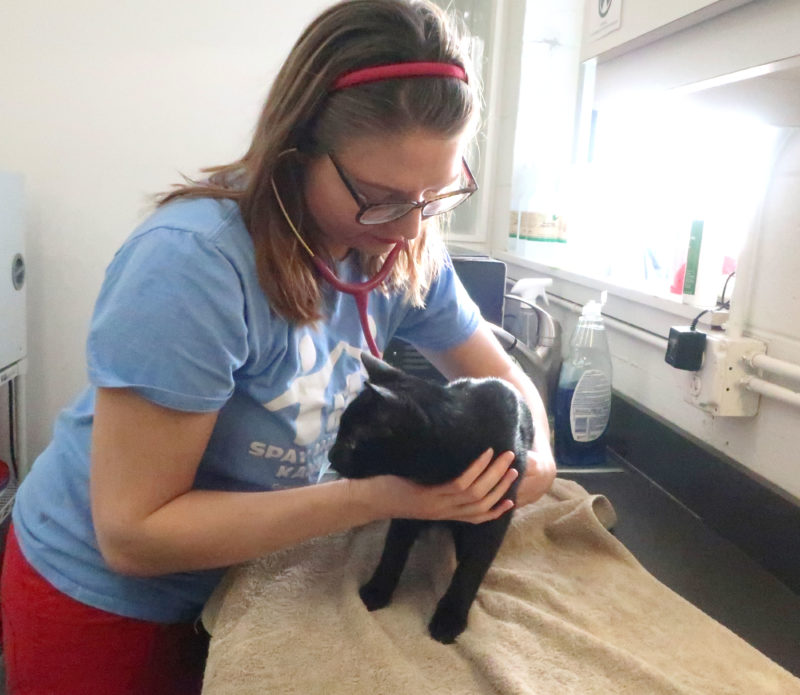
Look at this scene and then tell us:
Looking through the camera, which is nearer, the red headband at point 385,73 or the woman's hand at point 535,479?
the red headband at point 385,73

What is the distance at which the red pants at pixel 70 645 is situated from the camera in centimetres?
74

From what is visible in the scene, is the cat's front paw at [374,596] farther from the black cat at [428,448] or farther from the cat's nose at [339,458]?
the cat's nose at [339,458]

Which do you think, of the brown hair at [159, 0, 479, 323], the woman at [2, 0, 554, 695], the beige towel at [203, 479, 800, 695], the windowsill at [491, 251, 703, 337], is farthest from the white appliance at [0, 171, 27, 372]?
the windowsill at [491, 251, 703, 337]

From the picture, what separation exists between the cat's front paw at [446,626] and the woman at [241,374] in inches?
3.9

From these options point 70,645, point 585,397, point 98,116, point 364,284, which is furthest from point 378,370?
point 98,116

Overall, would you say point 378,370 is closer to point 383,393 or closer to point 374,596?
point 383,393

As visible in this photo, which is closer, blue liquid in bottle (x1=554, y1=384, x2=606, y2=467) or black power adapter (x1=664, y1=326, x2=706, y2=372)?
black power adapter (x1=664, y1=326, x2=706, y2=372)

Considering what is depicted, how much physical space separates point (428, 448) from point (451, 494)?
2.1 inches

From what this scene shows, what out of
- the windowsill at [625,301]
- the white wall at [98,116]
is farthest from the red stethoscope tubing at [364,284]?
the white wall at [98,116]

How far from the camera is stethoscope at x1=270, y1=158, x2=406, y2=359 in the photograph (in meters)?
0.69

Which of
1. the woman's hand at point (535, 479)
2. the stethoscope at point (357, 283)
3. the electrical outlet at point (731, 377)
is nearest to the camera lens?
the stethoscope at point (357, 283)

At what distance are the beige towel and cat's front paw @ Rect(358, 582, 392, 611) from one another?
0.04 ft

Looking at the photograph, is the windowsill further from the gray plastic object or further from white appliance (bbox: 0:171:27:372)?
white appliance (bbox: 0:171:27:372)

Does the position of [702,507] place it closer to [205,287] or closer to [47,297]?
[205,287]
